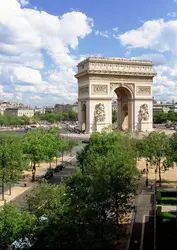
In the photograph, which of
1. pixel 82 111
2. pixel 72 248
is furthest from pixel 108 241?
pixel 82 111

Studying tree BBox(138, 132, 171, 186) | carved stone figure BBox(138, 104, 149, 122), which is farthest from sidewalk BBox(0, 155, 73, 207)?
carved stone figure BBox(138, 104, 149, 122)

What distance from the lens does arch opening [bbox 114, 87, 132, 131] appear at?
194ft

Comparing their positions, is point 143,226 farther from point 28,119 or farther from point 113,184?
point 28,119

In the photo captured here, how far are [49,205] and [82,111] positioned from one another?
45.7m

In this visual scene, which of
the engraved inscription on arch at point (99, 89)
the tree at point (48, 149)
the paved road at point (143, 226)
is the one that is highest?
the engraved inscription on arch at point (99, 89)

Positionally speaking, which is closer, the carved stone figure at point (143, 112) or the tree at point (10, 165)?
the tree at point (10, 165)

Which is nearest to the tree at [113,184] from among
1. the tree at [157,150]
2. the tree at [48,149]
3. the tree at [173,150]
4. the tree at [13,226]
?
the tree at [13,226]

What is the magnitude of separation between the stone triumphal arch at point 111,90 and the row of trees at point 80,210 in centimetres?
3894

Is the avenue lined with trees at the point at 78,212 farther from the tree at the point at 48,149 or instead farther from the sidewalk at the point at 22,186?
the tree at the point at 48,149

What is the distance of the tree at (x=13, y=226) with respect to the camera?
12859 mm

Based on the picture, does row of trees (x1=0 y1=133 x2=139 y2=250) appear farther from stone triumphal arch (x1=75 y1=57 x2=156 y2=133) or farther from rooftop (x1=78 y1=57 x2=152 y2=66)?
rooftop (x1=78 y1=57 x2=152 y2=66)

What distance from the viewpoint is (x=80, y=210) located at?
12930 mm

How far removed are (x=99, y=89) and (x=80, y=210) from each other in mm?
43371

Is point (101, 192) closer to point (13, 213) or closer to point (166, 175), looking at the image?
point (13, 213)
